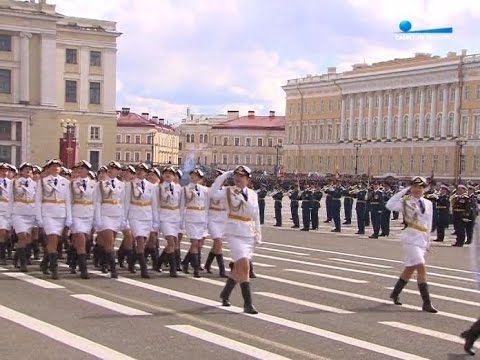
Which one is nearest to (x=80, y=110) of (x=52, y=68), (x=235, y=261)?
(x=52, y=68)

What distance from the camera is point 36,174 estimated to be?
709 inches

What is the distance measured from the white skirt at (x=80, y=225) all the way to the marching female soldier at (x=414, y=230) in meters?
5.32

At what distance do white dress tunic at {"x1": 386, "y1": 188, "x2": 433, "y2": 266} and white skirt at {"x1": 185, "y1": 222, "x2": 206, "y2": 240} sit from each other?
423 cm

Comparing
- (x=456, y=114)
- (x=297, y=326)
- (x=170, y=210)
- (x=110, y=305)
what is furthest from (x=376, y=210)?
(x=456, y=114)

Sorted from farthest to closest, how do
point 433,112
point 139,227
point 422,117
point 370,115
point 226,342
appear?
1. point 370,115
2. point 422,117
3. point 433,112
4. point 139,227
5. point 226,342

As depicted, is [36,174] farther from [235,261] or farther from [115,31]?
[115,31]

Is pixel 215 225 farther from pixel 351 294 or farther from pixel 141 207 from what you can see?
pixel 351 294

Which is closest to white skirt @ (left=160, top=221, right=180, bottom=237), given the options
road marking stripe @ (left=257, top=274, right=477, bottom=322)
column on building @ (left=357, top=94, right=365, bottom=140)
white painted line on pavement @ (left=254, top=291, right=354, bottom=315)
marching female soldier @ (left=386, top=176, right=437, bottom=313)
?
road marking stripe @ (left=257, top=274, right=477, bottom=322)

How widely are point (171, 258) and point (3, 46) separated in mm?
81143

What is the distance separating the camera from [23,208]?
54.5 ft

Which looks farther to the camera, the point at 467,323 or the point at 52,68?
the point at 52,68

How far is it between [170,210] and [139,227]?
66 cm

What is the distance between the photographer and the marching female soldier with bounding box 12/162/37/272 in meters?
16.4

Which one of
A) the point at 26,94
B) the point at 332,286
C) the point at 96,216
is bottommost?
the point at 332,286
